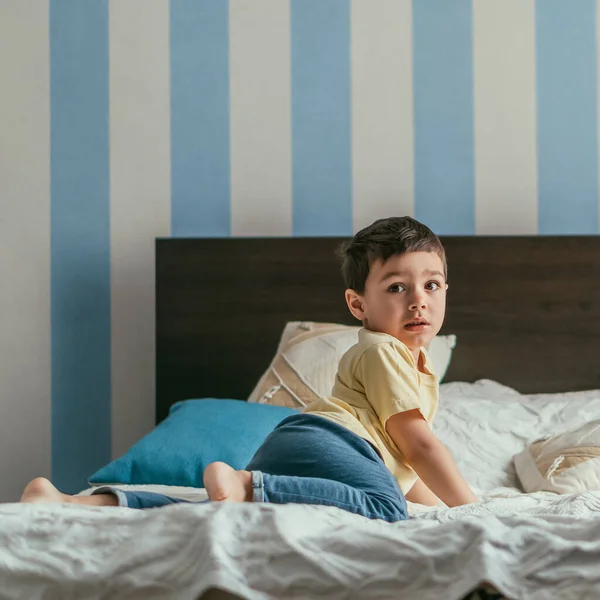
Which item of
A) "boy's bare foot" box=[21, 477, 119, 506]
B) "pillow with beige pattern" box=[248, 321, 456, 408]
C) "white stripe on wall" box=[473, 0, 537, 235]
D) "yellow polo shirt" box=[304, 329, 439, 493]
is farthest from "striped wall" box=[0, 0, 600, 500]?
"boy's bare foot" box=[21, 477, 119, 506]

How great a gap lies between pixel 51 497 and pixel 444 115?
82.1 inches

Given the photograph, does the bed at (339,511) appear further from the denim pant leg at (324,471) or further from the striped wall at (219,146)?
the striped wall at (219,146)

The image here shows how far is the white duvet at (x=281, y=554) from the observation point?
945 mm

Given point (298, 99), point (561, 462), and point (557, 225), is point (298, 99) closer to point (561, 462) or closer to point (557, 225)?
point (557, 225)

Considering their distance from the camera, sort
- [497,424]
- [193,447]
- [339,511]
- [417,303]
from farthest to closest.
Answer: [497,424]
[193,447]
[417,303]
[339,511]

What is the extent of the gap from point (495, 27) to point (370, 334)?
1726mm

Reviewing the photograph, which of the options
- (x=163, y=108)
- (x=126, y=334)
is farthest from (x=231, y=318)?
(x=163, y=108)

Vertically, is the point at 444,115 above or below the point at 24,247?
above

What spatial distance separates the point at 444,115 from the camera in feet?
9.70

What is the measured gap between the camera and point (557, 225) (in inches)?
116

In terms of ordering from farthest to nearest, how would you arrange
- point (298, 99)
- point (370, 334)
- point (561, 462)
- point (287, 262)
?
point (298, 99)
point (287, 262)
point (561, 462)
point (370, 334)

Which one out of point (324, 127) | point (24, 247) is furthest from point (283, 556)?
point (24, 247)

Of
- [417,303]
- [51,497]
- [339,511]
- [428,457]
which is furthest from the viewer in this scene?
[417,303]

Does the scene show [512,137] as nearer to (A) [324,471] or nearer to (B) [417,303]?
(B) [417,303]
